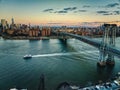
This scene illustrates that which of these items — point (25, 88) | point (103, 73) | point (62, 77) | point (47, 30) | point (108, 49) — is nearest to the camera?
point (25, 88)

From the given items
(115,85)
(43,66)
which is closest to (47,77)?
(43,66)

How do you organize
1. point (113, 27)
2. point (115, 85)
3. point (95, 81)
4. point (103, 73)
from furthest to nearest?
1. point (113, 27)
2. point (103, 73)
3. point (95, 81)
4. point (115, 85)

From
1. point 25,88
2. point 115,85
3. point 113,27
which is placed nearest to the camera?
point 115,85

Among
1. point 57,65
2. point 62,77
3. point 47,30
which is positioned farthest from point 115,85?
point 47,30

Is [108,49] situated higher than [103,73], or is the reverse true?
[108,49]

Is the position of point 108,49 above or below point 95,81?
above

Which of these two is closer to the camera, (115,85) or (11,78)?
(115,85)

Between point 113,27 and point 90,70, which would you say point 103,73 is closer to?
point 90,70

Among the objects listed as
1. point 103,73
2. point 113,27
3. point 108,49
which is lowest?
point 103,73

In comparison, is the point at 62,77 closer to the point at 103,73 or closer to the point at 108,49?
the point at 103,73
